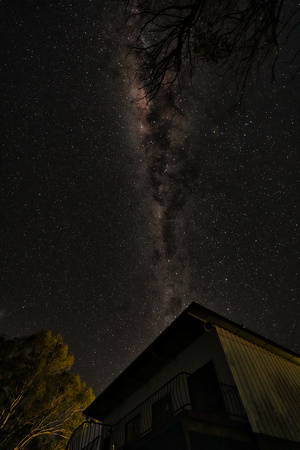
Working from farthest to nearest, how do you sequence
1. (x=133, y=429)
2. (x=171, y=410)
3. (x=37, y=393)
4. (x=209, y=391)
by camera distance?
(x=37, y=393), (x=133, y=429), (x=171, y=410), (x=209, y=391)

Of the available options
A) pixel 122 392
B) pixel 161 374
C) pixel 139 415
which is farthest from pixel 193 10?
pixel 122 392

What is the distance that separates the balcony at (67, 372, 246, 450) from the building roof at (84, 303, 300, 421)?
40.9 inches

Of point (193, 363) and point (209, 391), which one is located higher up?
point (193, 363)

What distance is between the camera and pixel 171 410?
8539mm

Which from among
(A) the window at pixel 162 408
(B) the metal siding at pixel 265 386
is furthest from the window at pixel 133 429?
(B) the metal siding at pixel 265 386

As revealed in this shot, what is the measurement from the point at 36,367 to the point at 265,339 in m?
10.8

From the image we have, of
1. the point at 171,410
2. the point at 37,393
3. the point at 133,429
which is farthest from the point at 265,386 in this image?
the point at 37,393

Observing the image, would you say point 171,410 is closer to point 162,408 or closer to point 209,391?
point 162,408

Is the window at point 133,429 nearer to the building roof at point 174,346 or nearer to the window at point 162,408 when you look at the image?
the window at point 162,408

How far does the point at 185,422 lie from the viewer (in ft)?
18.2

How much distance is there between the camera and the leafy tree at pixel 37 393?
11547mm

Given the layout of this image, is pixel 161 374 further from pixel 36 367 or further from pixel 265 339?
pixel 36 367

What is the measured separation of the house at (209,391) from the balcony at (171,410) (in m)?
0.02

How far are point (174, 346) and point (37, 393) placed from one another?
755cm
